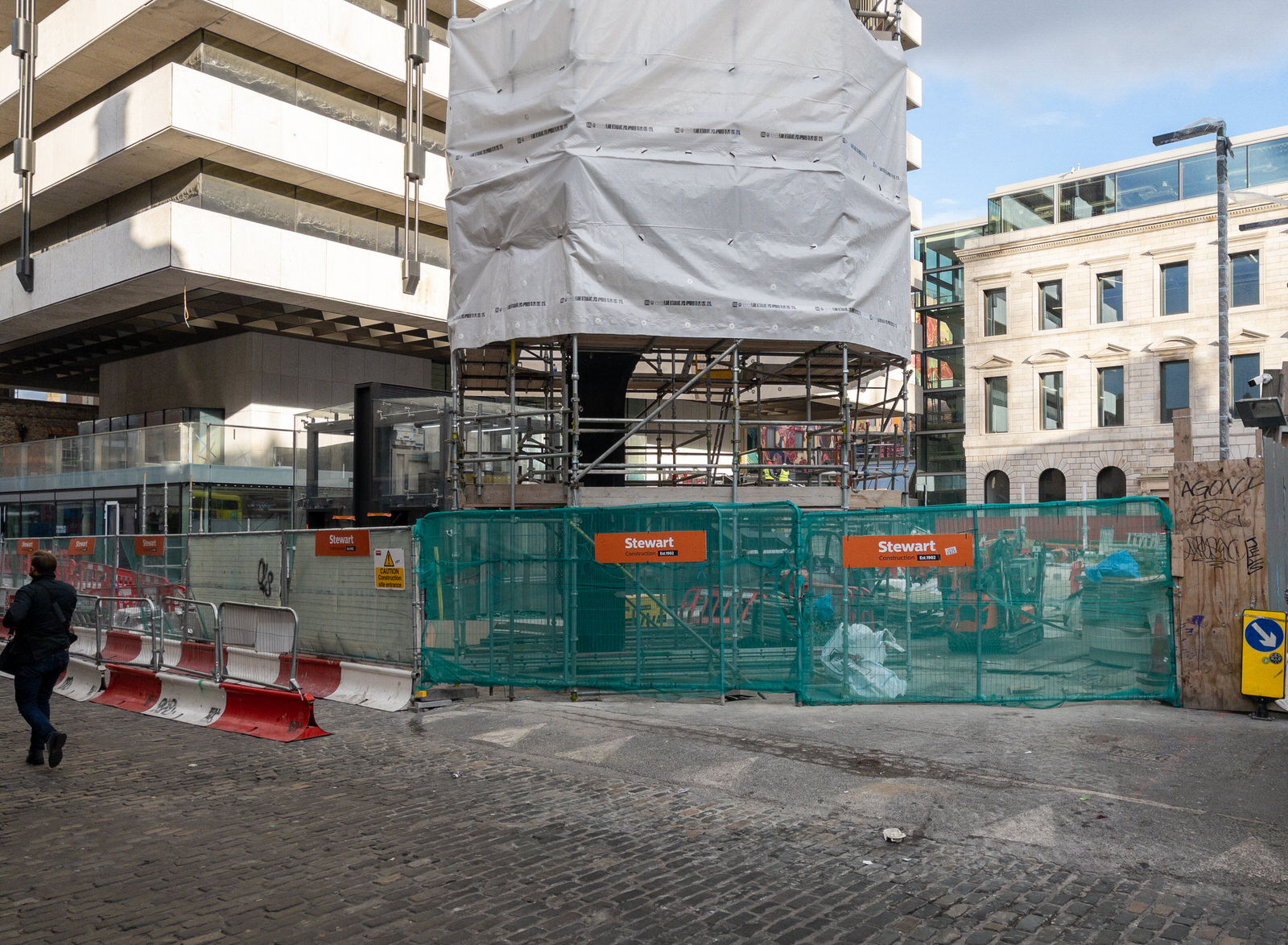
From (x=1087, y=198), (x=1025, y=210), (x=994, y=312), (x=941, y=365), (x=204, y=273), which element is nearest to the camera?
(x=204, y=273)

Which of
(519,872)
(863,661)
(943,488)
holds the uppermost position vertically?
(943,488)

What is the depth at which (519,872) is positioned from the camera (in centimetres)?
601

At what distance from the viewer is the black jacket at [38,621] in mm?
9109

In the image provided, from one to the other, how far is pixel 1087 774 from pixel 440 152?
25813 millimetres

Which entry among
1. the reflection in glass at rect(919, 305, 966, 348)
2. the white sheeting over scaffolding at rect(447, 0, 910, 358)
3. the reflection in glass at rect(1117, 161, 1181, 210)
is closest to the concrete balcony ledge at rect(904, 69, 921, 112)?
the reflection in glass at rect(1117, 161, 1181, 210)

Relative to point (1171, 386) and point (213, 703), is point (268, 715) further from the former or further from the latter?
point (1171, 386)

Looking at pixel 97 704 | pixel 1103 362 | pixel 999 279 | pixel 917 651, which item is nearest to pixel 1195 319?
pixel 1103 362

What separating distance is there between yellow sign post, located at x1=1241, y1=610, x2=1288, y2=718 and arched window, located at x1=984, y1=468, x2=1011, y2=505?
41.0 m

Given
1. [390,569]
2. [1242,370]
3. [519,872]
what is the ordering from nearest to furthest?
[519,872] → [390,569] → [1242,370]

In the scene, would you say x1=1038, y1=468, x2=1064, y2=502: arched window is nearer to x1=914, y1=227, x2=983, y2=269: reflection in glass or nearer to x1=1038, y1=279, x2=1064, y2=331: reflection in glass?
x1=1038, y1=279, x2=1064, y2=331: reflection in glass

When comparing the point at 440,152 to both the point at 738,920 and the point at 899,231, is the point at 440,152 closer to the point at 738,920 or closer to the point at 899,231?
the point at 899,231

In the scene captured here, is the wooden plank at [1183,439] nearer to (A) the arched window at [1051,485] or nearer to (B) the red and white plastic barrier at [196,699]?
(B) the red and white plastic barrier at [196,699]

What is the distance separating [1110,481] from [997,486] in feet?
17.7

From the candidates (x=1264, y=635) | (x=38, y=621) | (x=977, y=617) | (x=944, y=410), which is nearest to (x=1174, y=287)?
(x=944, y=410)
